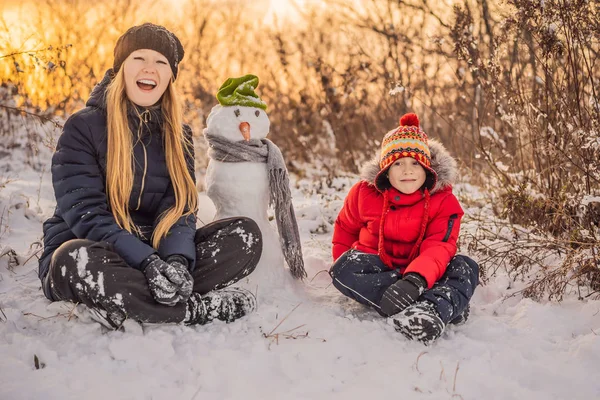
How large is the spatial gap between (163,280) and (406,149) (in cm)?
141

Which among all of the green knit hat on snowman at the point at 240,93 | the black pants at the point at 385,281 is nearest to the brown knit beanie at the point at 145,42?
the green knit hat on snowman at the point at 240,93

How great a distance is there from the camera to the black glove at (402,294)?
240cm

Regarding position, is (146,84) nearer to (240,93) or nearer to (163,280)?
(240,93)

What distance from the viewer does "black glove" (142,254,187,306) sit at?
7.24 feet

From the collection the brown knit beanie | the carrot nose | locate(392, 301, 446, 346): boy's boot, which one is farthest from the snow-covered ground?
the brown knit beanie

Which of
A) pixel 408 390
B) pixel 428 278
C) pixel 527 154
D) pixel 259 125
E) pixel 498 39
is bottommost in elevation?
pixel 408 390

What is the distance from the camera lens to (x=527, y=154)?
3.69 metres

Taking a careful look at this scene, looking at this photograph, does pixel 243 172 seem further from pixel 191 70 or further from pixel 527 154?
pixel 191 70

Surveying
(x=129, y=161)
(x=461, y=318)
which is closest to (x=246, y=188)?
(x=129, y=161)

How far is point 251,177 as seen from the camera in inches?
112

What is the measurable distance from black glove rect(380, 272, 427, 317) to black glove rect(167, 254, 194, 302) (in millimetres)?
916

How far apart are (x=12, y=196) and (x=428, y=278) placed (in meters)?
3.16

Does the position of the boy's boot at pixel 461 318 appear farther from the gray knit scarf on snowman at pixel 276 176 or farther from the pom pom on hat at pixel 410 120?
the pom pom on hat at pixel 410 120

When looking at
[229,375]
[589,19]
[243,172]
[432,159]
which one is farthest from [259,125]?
[589,19]
